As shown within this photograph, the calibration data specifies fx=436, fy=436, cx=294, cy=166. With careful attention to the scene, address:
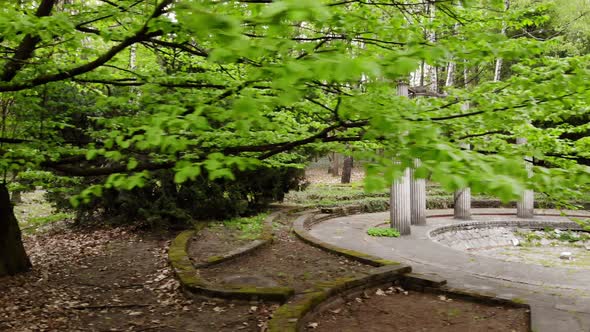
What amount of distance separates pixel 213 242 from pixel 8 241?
377cm

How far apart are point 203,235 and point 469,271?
5760 mm

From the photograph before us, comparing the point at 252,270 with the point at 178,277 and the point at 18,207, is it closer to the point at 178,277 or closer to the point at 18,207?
the point at 178,277

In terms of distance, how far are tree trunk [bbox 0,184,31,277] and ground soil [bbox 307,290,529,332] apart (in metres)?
5.10

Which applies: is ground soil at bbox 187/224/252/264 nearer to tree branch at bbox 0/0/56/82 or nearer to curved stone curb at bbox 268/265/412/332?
curved stone curb at bbox 268/265/412/332

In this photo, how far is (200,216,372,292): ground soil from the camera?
7059mm

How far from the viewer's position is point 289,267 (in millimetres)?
7793

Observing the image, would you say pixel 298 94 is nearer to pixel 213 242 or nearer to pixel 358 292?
pixel 358 292

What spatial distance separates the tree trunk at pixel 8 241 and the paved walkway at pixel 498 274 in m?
6.54

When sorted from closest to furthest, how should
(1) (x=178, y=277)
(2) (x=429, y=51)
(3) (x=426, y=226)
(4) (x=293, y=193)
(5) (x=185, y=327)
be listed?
1. (2) (x=429, y=51)
2. (5) (x=185, y=327)
3. (1) (x=178, y=277)
4. (3) (x=426, y=226)
5. (4) (x=293, y=193)

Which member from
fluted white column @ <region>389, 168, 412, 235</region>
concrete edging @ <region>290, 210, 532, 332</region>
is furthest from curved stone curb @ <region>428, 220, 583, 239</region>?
concrete edging @ <region>290, 210, 532, 332</region>

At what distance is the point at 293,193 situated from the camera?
20438 mm

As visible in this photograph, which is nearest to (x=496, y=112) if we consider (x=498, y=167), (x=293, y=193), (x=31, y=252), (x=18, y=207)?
(x=498, y=167)

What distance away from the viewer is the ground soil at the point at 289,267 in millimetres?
7059

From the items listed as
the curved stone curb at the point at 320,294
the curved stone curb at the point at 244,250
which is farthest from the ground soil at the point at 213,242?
the curved stone curb at the point at 320,294
